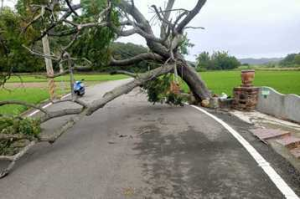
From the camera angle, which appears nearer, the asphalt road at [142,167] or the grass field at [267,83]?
the asphalt road at [142,167]

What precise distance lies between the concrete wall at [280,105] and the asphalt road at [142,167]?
2.86m

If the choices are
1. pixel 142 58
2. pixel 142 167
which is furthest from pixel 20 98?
pixel 142 167

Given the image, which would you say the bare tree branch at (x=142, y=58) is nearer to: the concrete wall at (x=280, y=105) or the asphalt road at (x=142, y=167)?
the concrete wall at (x=280, y=105)

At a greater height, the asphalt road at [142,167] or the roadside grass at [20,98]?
the asphalt road at [142,167]

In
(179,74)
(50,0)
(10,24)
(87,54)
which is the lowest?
(179,74)

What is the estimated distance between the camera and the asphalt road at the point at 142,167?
5.02m

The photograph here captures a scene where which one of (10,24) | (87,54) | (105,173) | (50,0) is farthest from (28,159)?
(87,54)

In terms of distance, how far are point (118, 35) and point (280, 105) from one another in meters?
5.65

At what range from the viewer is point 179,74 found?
14.6 m

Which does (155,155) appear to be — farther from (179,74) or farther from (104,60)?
(179,74)

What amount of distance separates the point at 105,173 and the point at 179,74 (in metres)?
9.15

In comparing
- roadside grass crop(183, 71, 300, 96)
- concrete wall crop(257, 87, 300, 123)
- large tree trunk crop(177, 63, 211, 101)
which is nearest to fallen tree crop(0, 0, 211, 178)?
large tree trunk crop(177, 63, 211, 101)

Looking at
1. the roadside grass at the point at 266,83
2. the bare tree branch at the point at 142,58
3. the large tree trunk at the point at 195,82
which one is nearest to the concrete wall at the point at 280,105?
the large tree trunk at the point at 195,82

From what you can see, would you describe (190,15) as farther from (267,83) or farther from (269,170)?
(267,83)
